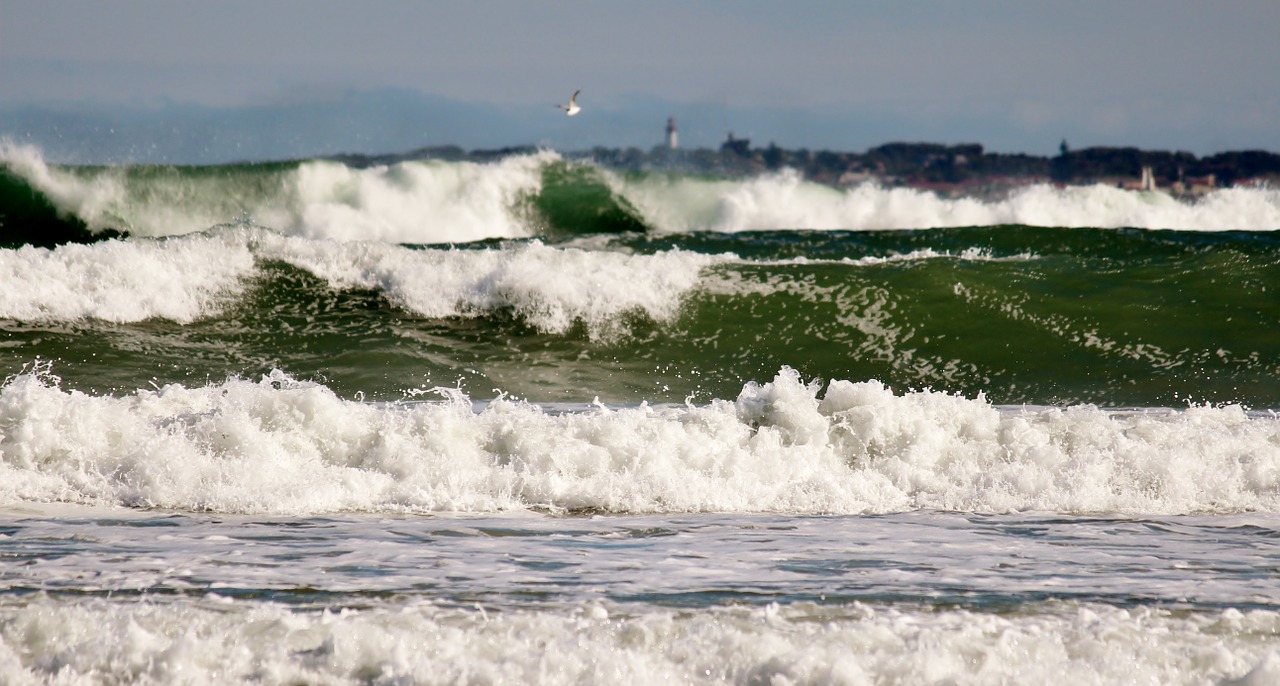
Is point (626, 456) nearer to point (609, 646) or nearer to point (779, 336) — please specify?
point (609, 646)

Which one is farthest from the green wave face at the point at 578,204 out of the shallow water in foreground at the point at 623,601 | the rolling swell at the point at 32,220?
the shallow water in foreground at the point at 623,601

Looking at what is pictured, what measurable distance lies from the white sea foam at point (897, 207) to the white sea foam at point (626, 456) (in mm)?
17243

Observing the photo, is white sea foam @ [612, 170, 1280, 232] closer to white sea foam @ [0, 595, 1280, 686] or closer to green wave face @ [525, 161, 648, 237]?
green wave face @ [525, 161, 648, 237]

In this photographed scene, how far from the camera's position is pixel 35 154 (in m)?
19.0

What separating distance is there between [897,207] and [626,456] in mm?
20692

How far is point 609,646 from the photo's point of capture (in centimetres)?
328

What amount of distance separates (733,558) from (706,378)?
5714mm

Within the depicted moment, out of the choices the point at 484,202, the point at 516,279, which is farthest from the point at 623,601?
the point at 484,202

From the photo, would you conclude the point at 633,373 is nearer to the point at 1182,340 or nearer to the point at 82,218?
the point at 1182,340

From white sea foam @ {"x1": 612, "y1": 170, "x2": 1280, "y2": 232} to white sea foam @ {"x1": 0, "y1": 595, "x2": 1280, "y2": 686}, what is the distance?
20.3m

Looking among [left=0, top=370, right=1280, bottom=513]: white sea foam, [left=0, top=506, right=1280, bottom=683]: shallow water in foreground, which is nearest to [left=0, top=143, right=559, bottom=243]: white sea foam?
[left=0, top=370, right=1280, bottom=513]: white sea foam

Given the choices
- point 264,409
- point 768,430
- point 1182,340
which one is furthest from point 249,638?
point 1182,340

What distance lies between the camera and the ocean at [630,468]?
331 cm

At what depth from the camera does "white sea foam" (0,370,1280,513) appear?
18.6ft
